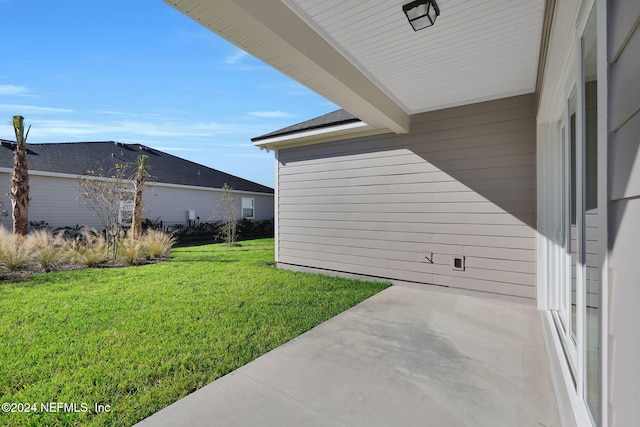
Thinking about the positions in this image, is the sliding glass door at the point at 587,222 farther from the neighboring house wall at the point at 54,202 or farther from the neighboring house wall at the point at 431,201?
the neighboring house wall at the point at 54,202

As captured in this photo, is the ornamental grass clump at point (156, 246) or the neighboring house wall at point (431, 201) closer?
the neighboring house wall at point (431, 201)

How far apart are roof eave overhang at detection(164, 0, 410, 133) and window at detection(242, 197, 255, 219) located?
13.5m

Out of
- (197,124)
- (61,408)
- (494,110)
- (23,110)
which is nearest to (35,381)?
(61,408)

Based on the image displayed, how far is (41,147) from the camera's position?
11.4 meters

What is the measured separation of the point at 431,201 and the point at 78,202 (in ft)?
39.6

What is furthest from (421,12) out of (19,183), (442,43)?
(19,183)

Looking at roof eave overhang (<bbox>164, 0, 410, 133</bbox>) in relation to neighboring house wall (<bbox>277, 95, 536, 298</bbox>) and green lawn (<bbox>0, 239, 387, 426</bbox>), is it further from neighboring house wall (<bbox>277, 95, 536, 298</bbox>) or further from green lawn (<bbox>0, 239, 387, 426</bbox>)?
green lawn (<bbox>0, 239, 387, 426</bbox>)

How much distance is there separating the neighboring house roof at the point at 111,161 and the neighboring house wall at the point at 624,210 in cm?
1335

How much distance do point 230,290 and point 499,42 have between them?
15.2 ft

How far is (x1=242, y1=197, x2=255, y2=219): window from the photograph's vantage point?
54.2ft

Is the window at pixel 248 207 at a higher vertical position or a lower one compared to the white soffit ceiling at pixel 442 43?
lower

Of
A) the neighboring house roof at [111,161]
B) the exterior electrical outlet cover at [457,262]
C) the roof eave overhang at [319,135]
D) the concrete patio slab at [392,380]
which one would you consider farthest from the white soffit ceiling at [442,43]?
the neighboring house roof at [111,161]

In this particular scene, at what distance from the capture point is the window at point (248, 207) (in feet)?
54.2

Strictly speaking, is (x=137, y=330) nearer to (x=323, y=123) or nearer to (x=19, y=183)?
(x=323, y=123)
